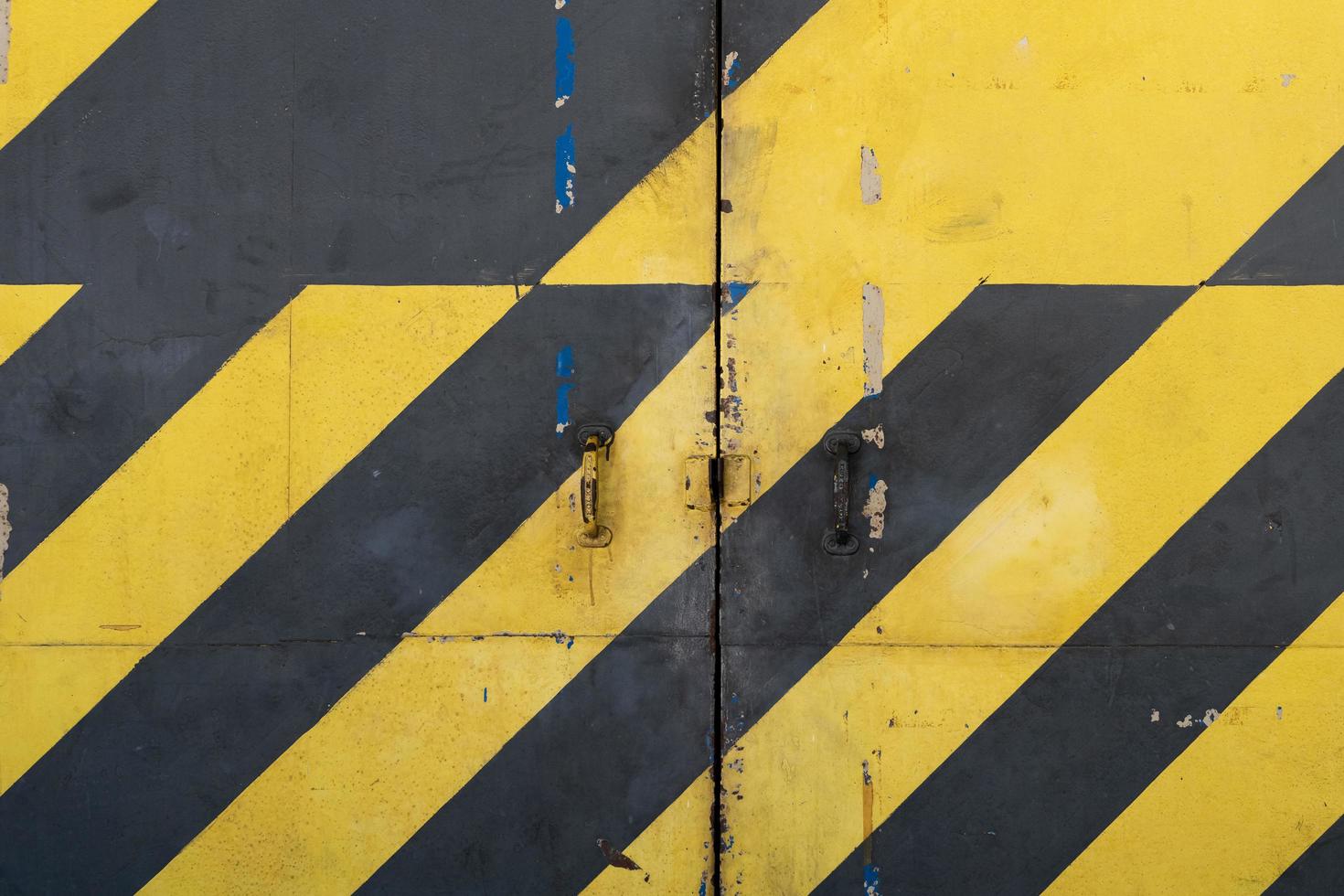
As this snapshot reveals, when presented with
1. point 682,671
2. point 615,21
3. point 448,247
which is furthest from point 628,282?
point 682,671

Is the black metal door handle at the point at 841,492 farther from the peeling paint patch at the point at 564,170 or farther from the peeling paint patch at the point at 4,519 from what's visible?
the peeling paint patch at the point at 4,519

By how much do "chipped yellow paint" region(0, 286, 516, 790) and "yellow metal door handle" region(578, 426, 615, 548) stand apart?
31 cm

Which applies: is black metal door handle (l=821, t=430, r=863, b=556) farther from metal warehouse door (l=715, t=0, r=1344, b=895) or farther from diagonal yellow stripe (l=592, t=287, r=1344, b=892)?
diagonal yellow stripe (l=592, t=287, r=1344, b=892)

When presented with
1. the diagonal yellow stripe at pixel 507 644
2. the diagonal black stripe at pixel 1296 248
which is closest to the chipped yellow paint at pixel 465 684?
the diagonal yellow stripe at pixel 507 644

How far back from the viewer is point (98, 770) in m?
1.78

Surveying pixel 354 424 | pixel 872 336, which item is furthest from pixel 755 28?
pixel 354 424

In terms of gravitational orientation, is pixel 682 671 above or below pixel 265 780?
above

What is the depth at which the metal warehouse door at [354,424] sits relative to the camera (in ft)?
5.85

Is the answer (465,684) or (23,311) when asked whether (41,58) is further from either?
(465,684)

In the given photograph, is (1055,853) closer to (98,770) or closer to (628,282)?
(628,282)

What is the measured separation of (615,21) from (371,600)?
1.28m

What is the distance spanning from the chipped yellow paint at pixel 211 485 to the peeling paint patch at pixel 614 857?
3.05 feet

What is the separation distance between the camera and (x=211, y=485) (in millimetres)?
1783

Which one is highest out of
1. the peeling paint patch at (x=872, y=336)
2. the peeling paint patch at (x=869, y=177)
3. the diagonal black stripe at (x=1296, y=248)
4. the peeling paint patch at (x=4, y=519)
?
the peeling paint patch at (x=869, y=177)
